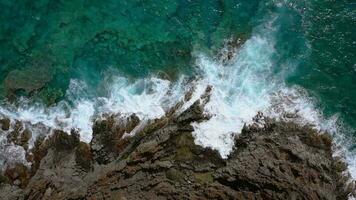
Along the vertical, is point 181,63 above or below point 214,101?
above

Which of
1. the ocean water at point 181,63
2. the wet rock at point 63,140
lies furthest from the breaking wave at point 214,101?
the wet rock at point 63,140

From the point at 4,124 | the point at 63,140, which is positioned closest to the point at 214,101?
the point at 63,140


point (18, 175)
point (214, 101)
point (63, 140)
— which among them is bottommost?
point (18, 175)

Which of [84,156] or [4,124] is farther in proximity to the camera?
[4,124]

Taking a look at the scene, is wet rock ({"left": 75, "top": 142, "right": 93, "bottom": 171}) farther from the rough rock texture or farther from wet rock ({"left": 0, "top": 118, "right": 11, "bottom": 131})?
wet rock ({"left": 0, "top": 118, "right": 11, "bottom": 131})

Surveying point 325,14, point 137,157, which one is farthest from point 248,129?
point 325,14

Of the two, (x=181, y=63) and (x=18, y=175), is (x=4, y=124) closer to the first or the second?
(x=18, y=175)
